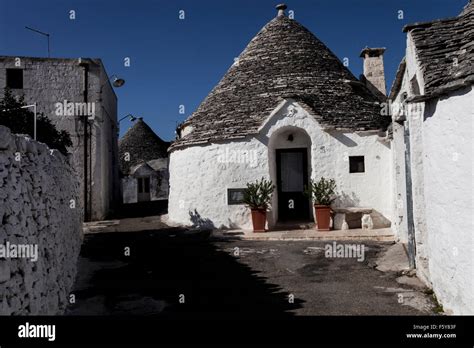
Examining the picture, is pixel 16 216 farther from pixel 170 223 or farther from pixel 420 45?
pixel 170 223

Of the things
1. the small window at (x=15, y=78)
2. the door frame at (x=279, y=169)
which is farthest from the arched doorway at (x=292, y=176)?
the small window at (x=15, y=78)

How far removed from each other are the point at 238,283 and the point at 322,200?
5812mm

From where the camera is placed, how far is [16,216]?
3617mm

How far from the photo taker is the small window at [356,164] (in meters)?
12.5

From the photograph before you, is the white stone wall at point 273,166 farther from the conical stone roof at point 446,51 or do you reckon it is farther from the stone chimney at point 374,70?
the stone chimney at point 374,70

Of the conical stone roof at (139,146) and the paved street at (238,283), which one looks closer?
the paved street at (238,283)

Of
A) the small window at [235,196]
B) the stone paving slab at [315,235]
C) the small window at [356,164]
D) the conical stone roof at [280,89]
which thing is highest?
the conical stone roof at [280,89]

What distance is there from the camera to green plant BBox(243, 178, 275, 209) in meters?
12.0

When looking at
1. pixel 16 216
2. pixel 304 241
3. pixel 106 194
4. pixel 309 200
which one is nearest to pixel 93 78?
pixel 106 194

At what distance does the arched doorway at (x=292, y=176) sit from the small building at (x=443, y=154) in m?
6.26

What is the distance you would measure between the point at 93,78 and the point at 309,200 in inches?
411

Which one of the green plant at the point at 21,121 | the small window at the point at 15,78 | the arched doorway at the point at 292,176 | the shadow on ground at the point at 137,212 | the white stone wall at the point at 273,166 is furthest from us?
the shadow on ground at the point at 137,212

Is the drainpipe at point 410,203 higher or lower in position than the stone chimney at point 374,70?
lower

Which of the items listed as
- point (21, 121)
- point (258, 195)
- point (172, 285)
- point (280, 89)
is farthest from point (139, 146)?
point (172, 285)
